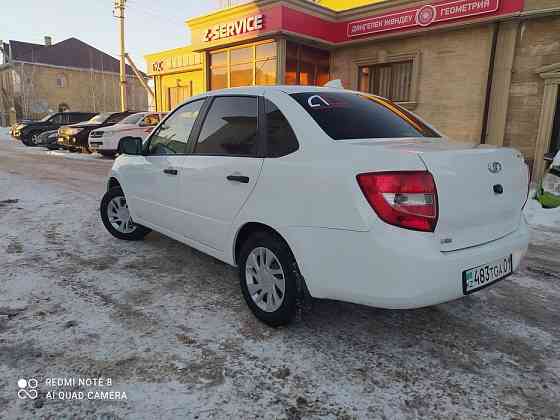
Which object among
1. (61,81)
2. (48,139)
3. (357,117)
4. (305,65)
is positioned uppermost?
(61,81)

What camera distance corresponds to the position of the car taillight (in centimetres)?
214

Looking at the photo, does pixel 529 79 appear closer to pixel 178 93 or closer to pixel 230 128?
pixel 230 128

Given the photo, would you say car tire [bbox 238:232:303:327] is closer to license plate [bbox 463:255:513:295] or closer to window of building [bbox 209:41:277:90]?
license plate [bbox 463:255:513:295]

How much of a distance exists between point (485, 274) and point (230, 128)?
6.83 feet

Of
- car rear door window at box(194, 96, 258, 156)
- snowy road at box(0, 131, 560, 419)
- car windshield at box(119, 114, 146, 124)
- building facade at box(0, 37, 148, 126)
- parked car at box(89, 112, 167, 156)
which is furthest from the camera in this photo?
building facade at box(0, 37, 148, 126)

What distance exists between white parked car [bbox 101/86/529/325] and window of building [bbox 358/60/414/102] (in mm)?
9827

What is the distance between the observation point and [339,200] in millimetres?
2260

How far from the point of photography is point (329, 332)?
282 centimetres

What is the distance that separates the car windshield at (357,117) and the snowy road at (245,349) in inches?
54.8

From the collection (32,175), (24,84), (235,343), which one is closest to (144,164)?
(235,343)

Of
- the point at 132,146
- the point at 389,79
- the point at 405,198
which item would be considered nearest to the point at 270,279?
the point at 405,198

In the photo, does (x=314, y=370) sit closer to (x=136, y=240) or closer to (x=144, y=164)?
(x=144, y=164)

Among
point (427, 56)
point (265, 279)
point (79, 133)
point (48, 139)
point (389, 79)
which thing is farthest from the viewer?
point (48, 139)

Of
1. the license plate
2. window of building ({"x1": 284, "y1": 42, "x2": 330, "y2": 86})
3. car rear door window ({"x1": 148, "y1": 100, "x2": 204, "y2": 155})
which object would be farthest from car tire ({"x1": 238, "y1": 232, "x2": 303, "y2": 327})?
window of building ({"x1": 284, "y1": 42, "x2": 330, "y2": 86})
